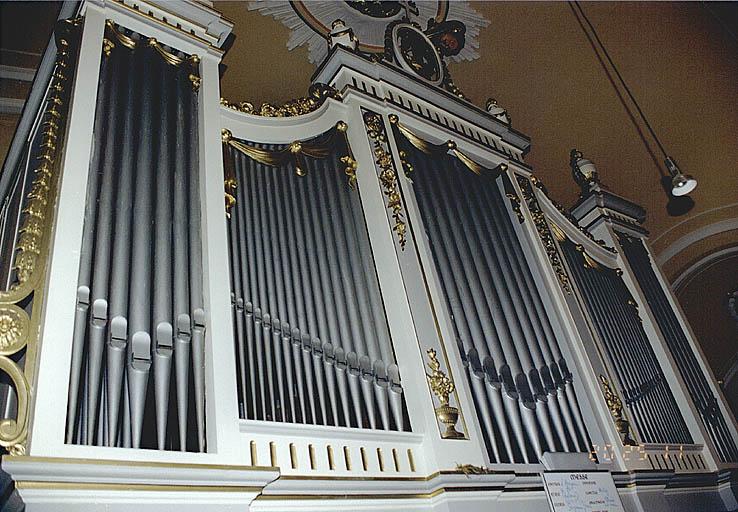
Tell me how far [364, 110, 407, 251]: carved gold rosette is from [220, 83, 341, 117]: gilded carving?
34cm

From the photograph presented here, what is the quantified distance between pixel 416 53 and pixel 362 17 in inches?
47.9

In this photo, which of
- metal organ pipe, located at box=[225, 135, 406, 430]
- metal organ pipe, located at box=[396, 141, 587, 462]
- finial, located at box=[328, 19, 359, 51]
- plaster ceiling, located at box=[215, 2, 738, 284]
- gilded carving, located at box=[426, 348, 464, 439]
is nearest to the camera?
metal organ pipe, located at box=[225, 135, 406, 430]

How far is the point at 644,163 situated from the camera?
8516 mm

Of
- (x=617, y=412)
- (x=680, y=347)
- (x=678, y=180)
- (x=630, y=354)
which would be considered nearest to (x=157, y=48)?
(x=617, y=412)

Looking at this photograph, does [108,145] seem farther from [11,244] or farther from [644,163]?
[644,163]

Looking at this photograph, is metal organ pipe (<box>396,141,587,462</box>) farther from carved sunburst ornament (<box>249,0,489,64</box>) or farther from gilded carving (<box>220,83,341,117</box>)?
carved sunburst ornament (<box>249,0,489,64</box>)

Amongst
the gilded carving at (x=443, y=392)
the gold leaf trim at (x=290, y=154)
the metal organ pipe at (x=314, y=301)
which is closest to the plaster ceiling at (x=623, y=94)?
the gold leaf trim at (x=290, y=154)

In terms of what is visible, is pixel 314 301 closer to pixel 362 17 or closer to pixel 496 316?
pixel 496 316

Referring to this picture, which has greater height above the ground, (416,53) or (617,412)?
(416,53)

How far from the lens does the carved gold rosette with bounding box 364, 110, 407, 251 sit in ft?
13.9

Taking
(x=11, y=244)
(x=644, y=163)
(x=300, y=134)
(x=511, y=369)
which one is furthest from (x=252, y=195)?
(x=644, y=163)

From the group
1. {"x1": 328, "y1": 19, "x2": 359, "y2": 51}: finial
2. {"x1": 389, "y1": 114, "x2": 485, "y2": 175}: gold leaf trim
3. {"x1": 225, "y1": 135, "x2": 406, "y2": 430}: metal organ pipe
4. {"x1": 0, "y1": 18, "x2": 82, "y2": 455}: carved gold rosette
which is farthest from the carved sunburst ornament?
{"x1": 0, "y1": 18, "x2": 82, "y2": 455}: carved gold rosette

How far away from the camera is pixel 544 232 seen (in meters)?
5.47

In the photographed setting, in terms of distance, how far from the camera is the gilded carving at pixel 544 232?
17.1 ft
